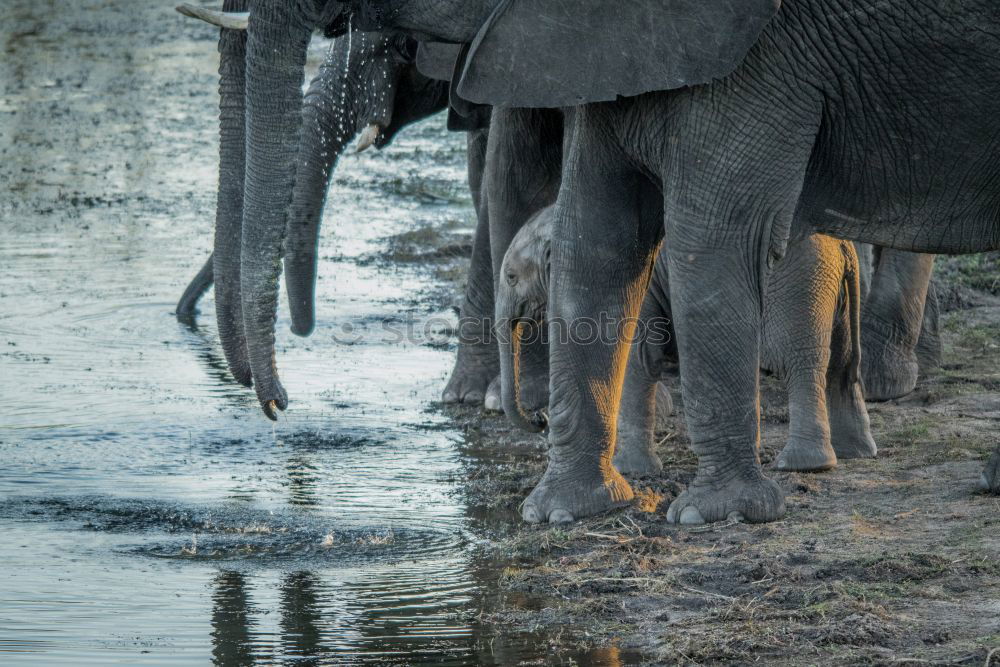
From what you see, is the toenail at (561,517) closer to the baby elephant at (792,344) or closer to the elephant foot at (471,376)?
the baby elephant at (792,344)

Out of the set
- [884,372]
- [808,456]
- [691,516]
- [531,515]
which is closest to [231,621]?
[531,515]

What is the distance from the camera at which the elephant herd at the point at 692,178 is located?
5.98 meters

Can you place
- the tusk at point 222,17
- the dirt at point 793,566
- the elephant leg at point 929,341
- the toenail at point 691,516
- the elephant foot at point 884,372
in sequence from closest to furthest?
the dirt at point 793,566 → the tusk at point 222,17 → the toenail at point 691,516 → the elephant foot at point 884,372 → the elephant leg at point 929,341

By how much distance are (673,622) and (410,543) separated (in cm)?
138

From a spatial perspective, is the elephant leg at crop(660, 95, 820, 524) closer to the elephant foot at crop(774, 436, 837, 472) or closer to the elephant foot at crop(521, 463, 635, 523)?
the elephant foot at crop(521, 463, 635, 523)

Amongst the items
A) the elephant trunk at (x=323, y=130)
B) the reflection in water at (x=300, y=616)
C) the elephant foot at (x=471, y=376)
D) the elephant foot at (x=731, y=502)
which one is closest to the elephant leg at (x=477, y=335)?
the elephant foot at (x=471, y=376)

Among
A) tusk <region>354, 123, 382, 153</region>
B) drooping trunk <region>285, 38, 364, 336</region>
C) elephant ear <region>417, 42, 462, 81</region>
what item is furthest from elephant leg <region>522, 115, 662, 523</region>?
tusk <region>354, 123, 382, 153</region>

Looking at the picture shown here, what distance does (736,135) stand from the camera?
609 cm

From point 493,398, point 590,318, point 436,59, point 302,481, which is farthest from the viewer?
point 493,398

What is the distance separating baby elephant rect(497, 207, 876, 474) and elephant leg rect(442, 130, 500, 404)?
155 centimetres

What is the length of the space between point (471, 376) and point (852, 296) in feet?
7.67

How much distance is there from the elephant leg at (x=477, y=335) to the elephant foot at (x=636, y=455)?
62.9 inches

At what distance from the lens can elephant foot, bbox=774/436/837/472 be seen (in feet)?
23.8

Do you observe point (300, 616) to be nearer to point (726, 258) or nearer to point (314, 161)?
point (726, 258)
